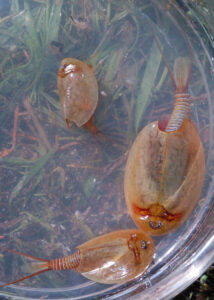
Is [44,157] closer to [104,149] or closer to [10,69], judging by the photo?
[104,149]

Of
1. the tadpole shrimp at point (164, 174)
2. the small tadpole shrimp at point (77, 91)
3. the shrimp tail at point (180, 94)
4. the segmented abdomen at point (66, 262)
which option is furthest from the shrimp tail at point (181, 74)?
the segmented abdomen at point (66, 262)

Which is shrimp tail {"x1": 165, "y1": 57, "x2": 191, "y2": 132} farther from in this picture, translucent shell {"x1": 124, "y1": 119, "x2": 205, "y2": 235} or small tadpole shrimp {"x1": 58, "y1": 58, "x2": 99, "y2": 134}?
small tadpole shrimp {"x1": 58, "y1": 58, "x2": 99, "y2": 134}

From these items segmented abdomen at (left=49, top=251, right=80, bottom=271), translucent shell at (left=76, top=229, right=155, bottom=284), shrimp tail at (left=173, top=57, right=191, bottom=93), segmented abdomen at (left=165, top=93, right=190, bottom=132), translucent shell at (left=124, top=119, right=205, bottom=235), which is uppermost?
shrimp tail at (left=173, top=57, right=191, bottom=93)

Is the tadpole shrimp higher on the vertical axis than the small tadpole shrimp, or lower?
lower

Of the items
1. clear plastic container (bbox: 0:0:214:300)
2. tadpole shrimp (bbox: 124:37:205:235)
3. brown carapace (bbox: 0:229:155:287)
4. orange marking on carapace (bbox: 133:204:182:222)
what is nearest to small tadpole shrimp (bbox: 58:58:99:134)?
clear plastic container (bbox: 0:0:214:300)

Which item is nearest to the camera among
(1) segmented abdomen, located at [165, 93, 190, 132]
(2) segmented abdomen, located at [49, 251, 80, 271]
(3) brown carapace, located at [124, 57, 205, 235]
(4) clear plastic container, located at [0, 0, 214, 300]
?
(3) brown carapace, located at [124, 57, 205, 235]

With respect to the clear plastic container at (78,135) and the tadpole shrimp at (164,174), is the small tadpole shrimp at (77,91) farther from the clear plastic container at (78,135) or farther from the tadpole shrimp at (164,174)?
the tadpole shrimp at (164,174)

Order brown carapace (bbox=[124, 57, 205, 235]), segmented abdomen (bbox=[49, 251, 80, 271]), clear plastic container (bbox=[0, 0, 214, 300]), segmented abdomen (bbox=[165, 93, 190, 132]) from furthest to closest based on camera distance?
clear plastic container (bbox=[0, 0, 214, 300])
segmented abdomen (bbox=[49, 251, 80, 271])
segmented abdomen (bbox=[165, 93, 190, 132])
brown carapace (bbox=[124, 57, 205, 235])
